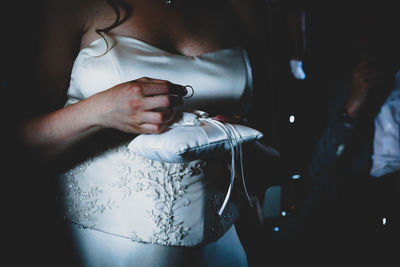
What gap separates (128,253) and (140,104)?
0.45m

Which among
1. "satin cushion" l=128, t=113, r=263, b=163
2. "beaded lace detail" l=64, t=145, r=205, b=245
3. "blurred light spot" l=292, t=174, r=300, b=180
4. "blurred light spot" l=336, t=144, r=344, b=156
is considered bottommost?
"blurred light spot" l=292, t=174, r=300, b=180

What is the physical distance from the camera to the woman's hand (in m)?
0.58

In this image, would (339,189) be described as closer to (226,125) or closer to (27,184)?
(226,125)

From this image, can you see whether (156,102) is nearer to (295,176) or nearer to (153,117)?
(153,117)

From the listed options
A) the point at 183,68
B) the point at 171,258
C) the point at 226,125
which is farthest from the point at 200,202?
the point at 183,68

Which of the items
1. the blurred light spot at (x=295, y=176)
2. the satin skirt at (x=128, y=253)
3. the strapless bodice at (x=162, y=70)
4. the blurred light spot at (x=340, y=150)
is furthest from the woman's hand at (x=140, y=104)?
the blurred light spot at (x=295, y=176)

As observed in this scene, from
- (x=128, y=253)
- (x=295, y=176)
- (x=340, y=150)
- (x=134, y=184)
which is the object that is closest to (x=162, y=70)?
(x=134, y=184)

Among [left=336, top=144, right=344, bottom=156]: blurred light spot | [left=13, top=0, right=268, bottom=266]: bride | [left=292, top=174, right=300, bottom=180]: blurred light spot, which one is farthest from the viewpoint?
[left=292, top=174, right=300, bottom=180]: blurred light spot

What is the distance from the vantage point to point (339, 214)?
8.23 feet

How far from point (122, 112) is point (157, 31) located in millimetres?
402

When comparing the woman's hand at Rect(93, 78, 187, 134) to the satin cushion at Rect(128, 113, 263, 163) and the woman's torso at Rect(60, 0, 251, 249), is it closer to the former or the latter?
the satin cushion at Rect(128, 113, 263, 163)

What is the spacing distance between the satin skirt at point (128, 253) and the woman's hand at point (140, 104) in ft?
1.20

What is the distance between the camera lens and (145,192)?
2.50ft

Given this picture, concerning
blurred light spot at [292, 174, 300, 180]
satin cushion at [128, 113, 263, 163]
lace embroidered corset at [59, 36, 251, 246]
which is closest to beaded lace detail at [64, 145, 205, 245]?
lace embroidered corset at [59, 36, 251, 246]
